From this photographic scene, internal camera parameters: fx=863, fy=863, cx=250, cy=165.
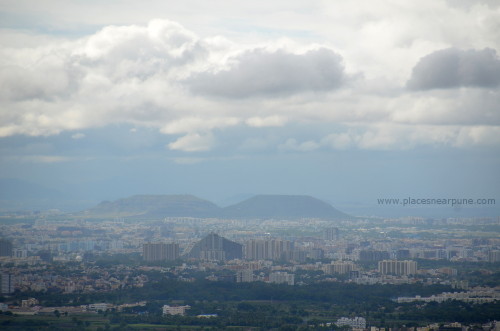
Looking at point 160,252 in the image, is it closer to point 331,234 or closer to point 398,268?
point 398,268


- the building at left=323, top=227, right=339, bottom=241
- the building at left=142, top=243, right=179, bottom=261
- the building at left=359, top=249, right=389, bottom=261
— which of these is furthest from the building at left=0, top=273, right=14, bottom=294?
the building at left=323, top=227, right=339, bottom=241

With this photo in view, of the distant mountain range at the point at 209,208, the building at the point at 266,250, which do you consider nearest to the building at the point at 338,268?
the building at the point at 266,250

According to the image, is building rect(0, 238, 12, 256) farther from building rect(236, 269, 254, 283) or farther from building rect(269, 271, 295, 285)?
building rect(269, 271, 295, 285)

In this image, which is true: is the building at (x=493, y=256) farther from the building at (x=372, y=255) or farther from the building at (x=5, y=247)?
the building at (x=5, y=247)

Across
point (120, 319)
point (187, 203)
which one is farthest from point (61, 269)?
point (187, 203)

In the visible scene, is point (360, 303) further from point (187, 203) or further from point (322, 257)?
point (187, 203)

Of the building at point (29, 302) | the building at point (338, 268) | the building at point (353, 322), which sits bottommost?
the building at point (353, 322)
